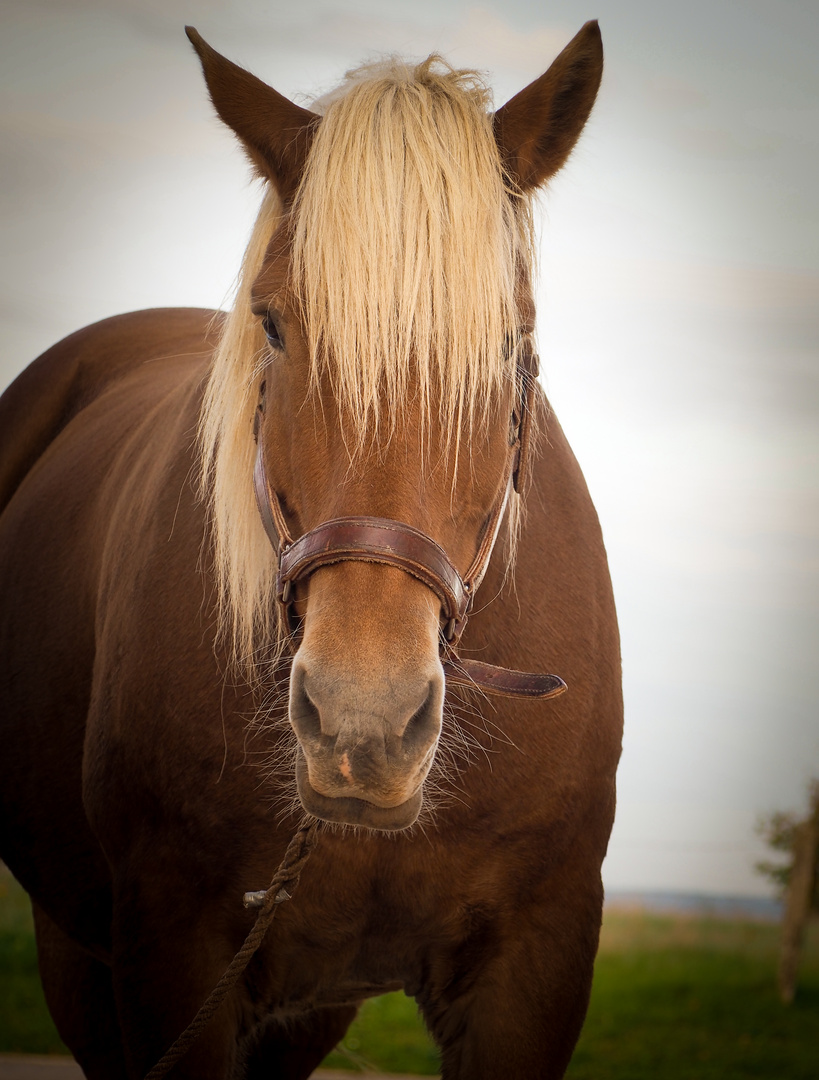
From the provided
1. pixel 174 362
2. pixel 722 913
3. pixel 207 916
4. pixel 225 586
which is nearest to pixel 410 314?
A: pixel 225 586

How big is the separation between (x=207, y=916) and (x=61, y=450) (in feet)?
7.35

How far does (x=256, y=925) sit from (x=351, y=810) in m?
0.57

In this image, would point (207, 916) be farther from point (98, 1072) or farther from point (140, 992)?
point (98, 1072)

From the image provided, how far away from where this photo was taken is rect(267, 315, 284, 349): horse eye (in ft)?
5.90

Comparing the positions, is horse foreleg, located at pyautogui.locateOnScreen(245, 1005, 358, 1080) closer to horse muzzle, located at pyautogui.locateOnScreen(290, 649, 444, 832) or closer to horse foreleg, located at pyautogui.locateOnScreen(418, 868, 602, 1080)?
horse foreleg, located at pyautogui.locateOnScreen(418, 868, 602, 1080)

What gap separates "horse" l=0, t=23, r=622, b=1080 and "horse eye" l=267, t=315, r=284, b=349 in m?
0.01

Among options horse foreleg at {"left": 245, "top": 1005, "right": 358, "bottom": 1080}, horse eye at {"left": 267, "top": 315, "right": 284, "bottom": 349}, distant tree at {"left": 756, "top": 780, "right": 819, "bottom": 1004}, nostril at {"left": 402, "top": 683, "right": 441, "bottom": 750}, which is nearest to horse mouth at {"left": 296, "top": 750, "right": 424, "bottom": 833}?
nostril at {"left": 402, "top": 683, "right": 441, "bottom": 750}

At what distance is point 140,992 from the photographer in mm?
2111

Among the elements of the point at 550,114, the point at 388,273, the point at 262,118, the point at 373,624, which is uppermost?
the point at 550,114

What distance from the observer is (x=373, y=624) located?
1456 mm

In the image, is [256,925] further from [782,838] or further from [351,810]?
[782,838]

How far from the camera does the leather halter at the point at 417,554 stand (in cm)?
153

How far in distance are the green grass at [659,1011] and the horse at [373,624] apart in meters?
3.81

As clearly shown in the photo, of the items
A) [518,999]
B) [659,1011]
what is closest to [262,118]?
[518,999]
